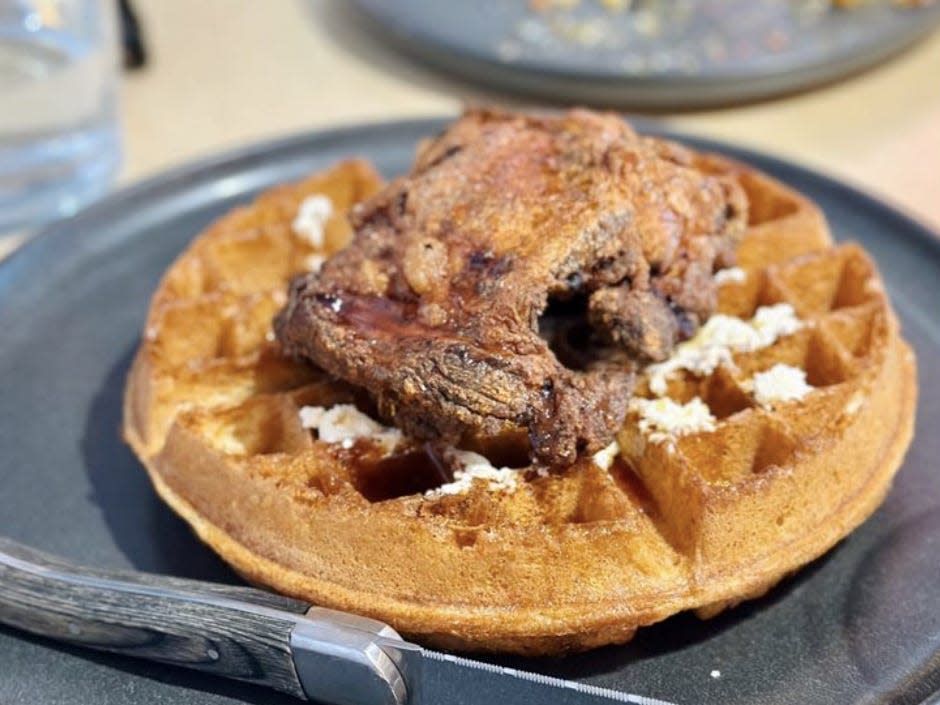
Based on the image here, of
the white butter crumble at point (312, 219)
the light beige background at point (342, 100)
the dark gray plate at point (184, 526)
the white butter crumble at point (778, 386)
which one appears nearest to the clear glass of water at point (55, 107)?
the light beige background at point (342, 100)

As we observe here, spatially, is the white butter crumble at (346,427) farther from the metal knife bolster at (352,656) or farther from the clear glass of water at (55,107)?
the clear glass of water at (55,107)

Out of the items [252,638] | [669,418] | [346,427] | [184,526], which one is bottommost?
[184,526]

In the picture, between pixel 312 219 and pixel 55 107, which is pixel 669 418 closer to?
pixel 312 219

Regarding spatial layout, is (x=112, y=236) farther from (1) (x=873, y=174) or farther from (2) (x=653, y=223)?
(1) (x=873, y=174)

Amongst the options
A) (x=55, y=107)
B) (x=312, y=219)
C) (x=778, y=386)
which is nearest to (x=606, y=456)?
(x=778, y=386)

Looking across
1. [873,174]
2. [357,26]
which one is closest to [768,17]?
[873,174]

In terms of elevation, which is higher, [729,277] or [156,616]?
[729,277]
